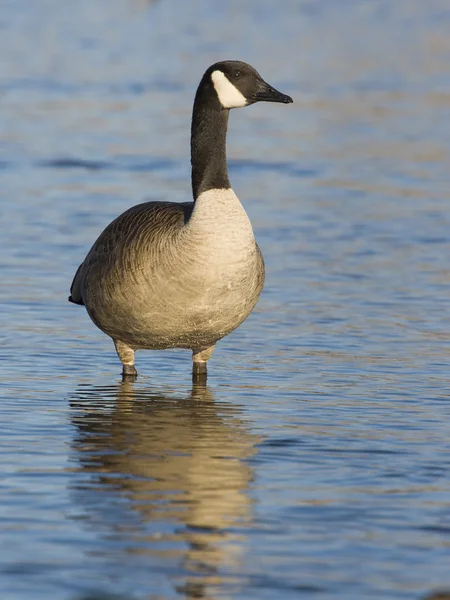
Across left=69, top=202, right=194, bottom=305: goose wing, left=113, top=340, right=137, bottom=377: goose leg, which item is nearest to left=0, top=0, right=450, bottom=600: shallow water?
left=113, top=340, right=137, bottom=377: goose leg

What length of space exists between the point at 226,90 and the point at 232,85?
5 centimetres

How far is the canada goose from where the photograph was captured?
859 cm

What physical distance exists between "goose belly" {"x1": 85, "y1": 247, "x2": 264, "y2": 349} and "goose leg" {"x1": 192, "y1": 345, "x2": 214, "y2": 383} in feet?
0.92

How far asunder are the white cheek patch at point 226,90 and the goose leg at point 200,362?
173cm

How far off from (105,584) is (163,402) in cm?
358

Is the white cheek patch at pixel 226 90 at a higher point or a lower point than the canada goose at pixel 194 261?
higher

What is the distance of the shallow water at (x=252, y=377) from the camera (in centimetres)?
584

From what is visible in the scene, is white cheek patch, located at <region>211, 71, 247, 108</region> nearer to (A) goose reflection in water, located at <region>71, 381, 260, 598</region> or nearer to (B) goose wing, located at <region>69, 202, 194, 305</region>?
(B) goose wing, located at <region>69, 202, 194, 305</region>

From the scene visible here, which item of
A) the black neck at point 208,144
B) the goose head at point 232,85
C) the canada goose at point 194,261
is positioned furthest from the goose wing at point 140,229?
the goose head at point 232,85

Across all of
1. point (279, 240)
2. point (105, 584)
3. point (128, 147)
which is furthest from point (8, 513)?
point (128, 147)

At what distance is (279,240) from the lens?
14.2 metres

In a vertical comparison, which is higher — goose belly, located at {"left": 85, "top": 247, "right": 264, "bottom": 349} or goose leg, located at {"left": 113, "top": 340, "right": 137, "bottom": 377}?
goose belly, located at {"left": 85, "top": 247, "right": 264, "bottom": 349}

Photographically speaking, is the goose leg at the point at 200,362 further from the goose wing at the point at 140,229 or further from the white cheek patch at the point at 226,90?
the white cheek patch at the point at 226,90

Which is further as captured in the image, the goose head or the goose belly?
the goose head
